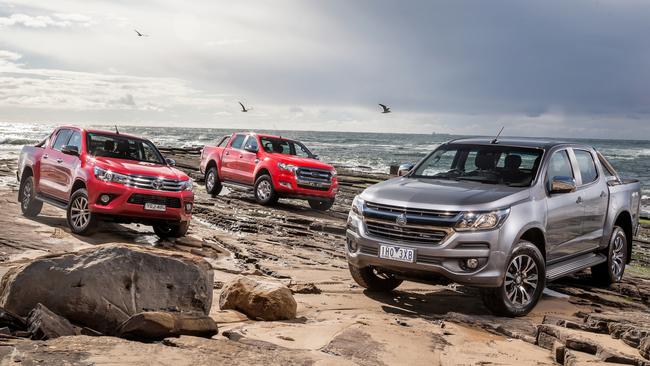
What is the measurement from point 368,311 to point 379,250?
0.67 metres

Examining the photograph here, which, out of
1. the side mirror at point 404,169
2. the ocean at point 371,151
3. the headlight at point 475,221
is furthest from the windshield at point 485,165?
the ocean at point 371,151

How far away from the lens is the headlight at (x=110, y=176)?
35.3 ft

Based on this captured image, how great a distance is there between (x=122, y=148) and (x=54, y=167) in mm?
1246

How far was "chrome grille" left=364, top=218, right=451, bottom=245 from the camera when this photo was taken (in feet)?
23.0

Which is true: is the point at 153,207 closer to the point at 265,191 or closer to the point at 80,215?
the point at 80,215

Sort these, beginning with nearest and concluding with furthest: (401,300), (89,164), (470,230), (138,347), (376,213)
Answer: (138,347) → (470,230) → (376,213) → (401,300) → (89,164)

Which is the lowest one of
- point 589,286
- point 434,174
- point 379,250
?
point 589,286

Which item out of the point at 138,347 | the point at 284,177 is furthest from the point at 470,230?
the point at 284,177

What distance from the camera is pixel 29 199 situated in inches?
501

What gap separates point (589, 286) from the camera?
32.0ft

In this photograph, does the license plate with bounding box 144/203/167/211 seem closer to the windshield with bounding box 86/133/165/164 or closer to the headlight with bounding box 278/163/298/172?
the windshield with bounding box 86/133/165/164

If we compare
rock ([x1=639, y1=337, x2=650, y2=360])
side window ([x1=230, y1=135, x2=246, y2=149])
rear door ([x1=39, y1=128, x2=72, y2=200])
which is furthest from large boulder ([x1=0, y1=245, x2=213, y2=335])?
side window ([x1=230, y1=135, x2=246, y2=149])

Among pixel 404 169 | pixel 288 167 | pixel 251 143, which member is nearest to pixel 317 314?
pixel 404 169

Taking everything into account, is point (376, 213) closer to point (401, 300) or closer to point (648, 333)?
point (401, 300)
